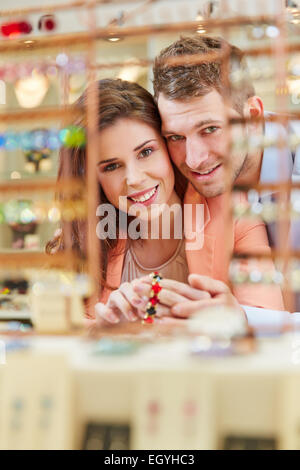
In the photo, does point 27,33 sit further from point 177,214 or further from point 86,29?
point 177,214

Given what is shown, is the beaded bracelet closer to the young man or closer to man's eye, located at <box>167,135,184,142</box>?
the young man

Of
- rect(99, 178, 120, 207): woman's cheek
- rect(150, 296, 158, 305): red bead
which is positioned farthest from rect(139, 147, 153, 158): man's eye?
rect(150, 296, 158, 305): red bead

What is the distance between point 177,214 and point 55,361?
0.98 metres

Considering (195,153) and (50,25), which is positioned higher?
(50,25)

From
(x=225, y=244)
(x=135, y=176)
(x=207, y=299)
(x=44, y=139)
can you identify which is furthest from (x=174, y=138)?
(x=207, y=299)

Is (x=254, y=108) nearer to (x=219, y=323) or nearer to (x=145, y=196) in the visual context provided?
(x=145, y=196)

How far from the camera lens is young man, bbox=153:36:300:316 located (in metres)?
2.69

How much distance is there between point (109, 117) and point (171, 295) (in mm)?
970

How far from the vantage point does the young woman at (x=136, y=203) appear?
2785mm

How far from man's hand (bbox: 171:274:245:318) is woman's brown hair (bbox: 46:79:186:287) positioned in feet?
1.42

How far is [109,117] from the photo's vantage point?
280 centimetres

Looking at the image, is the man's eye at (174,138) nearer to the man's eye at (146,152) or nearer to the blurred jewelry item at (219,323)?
the man's eye at (146,152)

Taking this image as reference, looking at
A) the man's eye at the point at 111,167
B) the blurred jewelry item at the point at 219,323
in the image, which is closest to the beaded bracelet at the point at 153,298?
the blurred jewelry item at the point at 219,323

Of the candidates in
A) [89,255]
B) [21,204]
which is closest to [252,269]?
[89,255]
